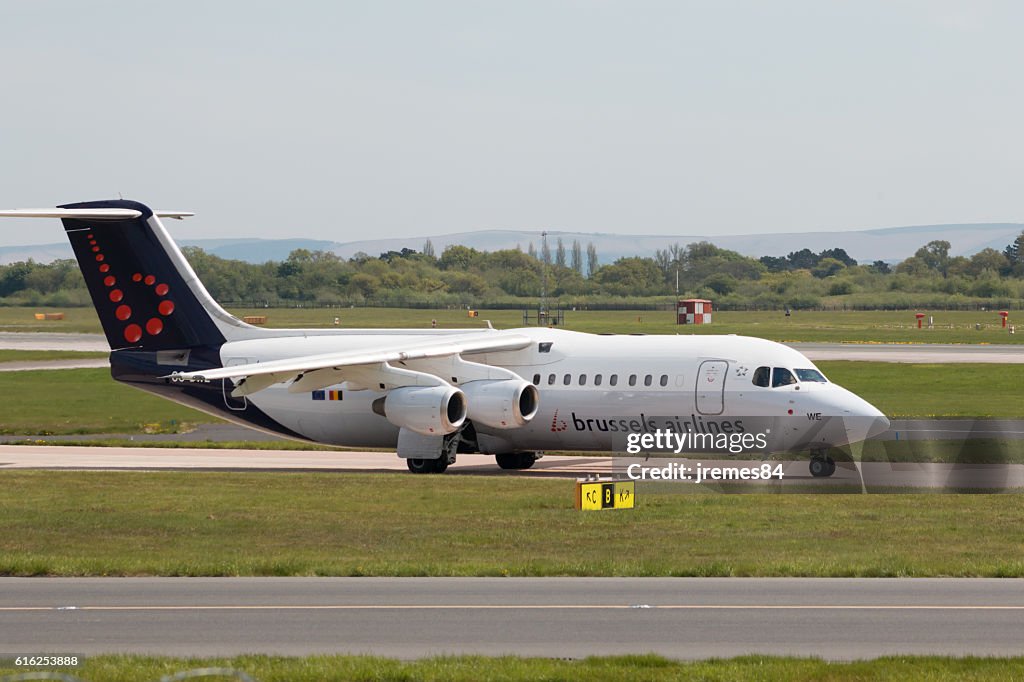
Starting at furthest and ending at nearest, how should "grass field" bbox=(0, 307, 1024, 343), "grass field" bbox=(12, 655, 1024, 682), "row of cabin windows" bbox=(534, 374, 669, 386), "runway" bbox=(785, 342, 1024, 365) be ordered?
"grass field" bbox=(0, 307, 1024, 343), "runway" bbox=(785, 342, 1024, 365), "row of cabin windows" bbox=(534, 374, 669, 386), "grass field" bbox=(12, 655, 1024, 682)

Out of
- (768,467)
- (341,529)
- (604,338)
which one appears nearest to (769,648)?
(341,529)

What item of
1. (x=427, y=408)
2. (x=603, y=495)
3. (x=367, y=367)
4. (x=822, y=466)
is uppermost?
(x=367, y=367)

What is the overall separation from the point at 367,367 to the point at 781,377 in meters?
9.11

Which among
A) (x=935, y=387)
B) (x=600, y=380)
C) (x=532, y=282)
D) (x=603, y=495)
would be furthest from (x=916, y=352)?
(x=532, y=282)

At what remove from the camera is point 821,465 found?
97.8 feet

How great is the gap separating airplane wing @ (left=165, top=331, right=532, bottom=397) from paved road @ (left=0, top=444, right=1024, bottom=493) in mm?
2240

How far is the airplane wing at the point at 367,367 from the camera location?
3145 cm

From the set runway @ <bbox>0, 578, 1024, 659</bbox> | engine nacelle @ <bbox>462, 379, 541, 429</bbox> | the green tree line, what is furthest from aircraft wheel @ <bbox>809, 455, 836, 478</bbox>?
the green tree line

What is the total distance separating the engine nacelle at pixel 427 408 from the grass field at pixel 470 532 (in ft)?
10.9

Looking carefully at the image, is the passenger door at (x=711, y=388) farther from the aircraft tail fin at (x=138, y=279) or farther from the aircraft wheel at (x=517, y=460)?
the aircraft tail fin at (x=138, y=279)

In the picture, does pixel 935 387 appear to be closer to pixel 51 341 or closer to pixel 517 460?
pixel 517 460

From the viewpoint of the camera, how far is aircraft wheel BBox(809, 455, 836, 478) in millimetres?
29656

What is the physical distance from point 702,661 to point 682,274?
13838cm

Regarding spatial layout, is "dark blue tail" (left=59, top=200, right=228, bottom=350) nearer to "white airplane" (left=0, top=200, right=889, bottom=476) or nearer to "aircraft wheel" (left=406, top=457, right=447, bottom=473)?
"white airplane" (left=0, top=200, right=889, bottom=476)
